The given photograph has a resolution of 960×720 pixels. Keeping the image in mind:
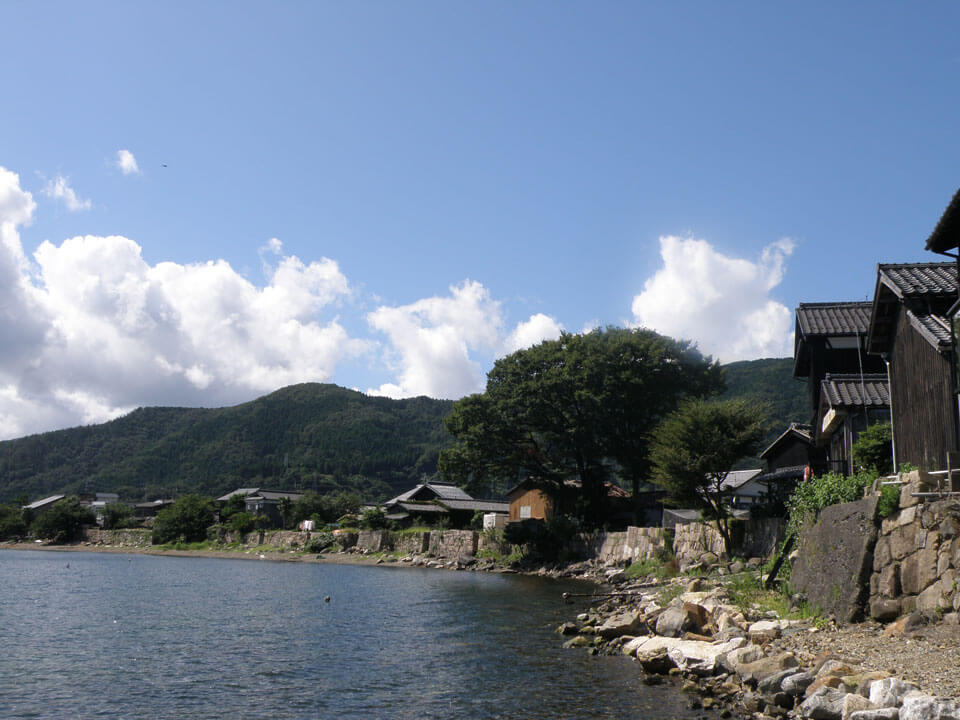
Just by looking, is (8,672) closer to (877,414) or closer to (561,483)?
(877,414)

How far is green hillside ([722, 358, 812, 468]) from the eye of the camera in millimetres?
94319

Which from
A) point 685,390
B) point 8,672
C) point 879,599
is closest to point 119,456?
point 685,390

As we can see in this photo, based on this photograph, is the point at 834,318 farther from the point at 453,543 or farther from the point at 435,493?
the point at 435,493

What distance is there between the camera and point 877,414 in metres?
25.2

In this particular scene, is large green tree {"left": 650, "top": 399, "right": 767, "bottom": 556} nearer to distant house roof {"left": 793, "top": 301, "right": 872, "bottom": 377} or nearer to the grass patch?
the grass patch

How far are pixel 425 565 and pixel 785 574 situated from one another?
40880 millimetres

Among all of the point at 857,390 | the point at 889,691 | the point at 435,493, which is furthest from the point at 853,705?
the point at 435,493

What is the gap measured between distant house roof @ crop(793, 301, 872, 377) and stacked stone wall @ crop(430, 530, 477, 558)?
3484 centimetres

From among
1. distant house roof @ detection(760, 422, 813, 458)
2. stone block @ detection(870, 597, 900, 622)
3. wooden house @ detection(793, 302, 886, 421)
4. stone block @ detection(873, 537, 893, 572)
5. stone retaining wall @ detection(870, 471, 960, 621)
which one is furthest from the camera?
distant house roof @ detection(760, 422, 813, 458)

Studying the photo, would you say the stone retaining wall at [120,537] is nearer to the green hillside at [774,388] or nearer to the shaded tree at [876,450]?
the green hillside at [774,388]

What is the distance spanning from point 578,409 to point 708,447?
20.2m

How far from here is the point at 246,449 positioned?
158 meters

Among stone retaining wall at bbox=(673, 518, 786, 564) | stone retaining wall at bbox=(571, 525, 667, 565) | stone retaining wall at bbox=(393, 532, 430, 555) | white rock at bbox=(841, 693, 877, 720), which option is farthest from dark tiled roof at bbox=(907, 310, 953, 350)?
stone retaining wall at bbox=(393, 532, 430, 555)

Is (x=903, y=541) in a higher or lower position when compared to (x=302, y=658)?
higher
